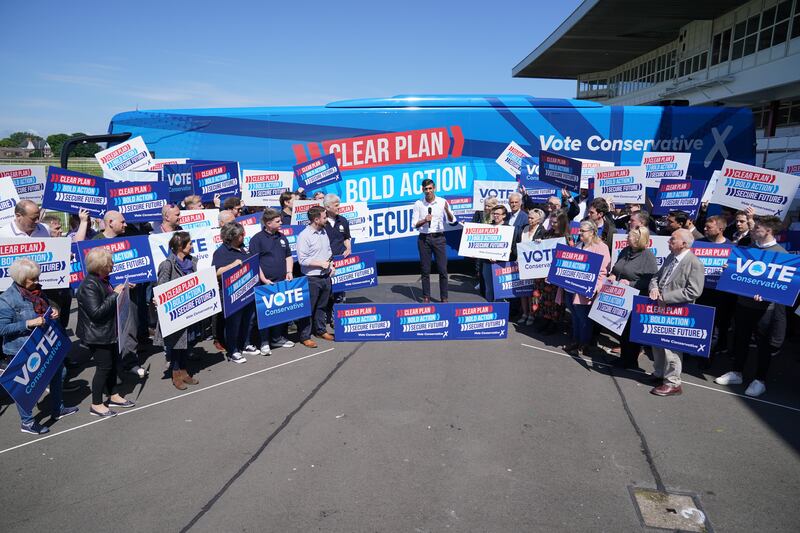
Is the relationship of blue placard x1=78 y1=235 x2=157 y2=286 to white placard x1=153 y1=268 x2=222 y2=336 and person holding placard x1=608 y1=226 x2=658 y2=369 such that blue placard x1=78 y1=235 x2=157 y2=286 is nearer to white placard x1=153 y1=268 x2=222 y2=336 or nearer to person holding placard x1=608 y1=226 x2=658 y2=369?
white placard x1=153 y1=268 x2=222 y2=336

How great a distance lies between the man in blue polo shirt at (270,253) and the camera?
24.0 feet

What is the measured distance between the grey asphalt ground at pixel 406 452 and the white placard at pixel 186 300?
2.77 feet

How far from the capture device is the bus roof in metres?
11.4

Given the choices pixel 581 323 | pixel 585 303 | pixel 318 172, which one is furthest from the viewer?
pixel 318 172

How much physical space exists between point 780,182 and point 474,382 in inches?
209

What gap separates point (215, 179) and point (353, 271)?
3.54 meters

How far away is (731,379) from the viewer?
6.30 meters

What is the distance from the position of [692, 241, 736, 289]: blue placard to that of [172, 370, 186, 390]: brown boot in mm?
6652

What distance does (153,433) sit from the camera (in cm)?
512

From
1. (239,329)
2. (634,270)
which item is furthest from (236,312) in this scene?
(634,270)

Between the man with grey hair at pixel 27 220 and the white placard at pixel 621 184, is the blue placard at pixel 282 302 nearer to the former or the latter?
the man with grey hair at pixel 27 220

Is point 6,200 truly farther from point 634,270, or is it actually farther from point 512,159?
point 634,270

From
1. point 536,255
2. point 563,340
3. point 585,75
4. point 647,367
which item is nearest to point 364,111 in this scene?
point 536,255

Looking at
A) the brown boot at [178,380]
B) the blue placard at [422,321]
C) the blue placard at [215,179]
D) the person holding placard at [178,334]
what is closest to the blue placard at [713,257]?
the blue placard at [422,321]
